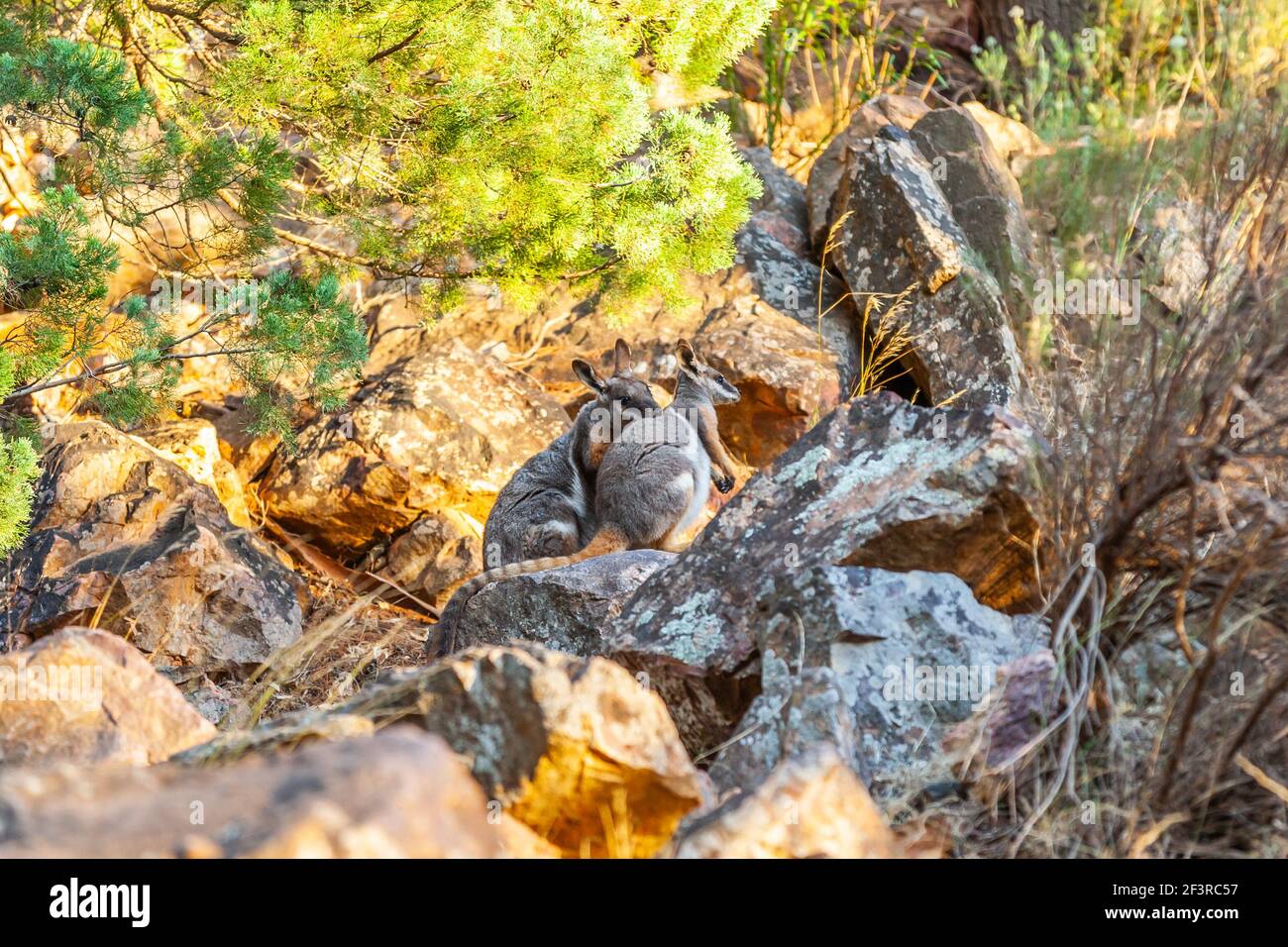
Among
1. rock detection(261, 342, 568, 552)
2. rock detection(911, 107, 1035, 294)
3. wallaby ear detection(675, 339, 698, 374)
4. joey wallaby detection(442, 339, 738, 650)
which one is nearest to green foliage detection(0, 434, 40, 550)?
joey wallaby detection(442, 339, 738, 650)

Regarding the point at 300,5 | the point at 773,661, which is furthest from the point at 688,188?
the point at 773,661

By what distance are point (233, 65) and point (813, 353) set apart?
17.0ft

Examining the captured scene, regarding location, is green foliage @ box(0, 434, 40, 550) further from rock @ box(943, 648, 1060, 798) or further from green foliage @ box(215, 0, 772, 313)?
rock @ box(943, 648, 1060, 798)

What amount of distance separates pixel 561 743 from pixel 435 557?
6.34m

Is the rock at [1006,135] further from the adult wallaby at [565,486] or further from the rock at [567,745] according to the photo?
the rock at [567,745]

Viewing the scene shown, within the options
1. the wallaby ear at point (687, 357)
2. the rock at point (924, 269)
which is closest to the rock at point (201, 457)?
the wallaby ear at point (687, 357)

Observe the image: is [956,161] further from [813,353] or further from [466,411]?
[466,411]

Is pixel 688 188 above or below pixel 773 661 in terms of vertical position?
above

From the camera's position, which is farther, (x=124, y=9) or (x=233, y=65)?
(x=124, y=9)

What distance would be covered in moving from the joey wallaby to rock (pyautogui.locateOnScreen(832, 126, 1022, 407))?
5.29 ft

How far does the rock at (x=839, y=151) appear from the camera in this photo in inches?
444

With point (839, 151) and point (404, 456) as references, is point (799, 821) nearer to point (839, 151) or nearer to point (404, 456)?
point (404, 456)

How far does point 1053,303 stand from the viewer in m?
4.20

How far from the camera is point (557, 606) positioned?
619 centimetres
